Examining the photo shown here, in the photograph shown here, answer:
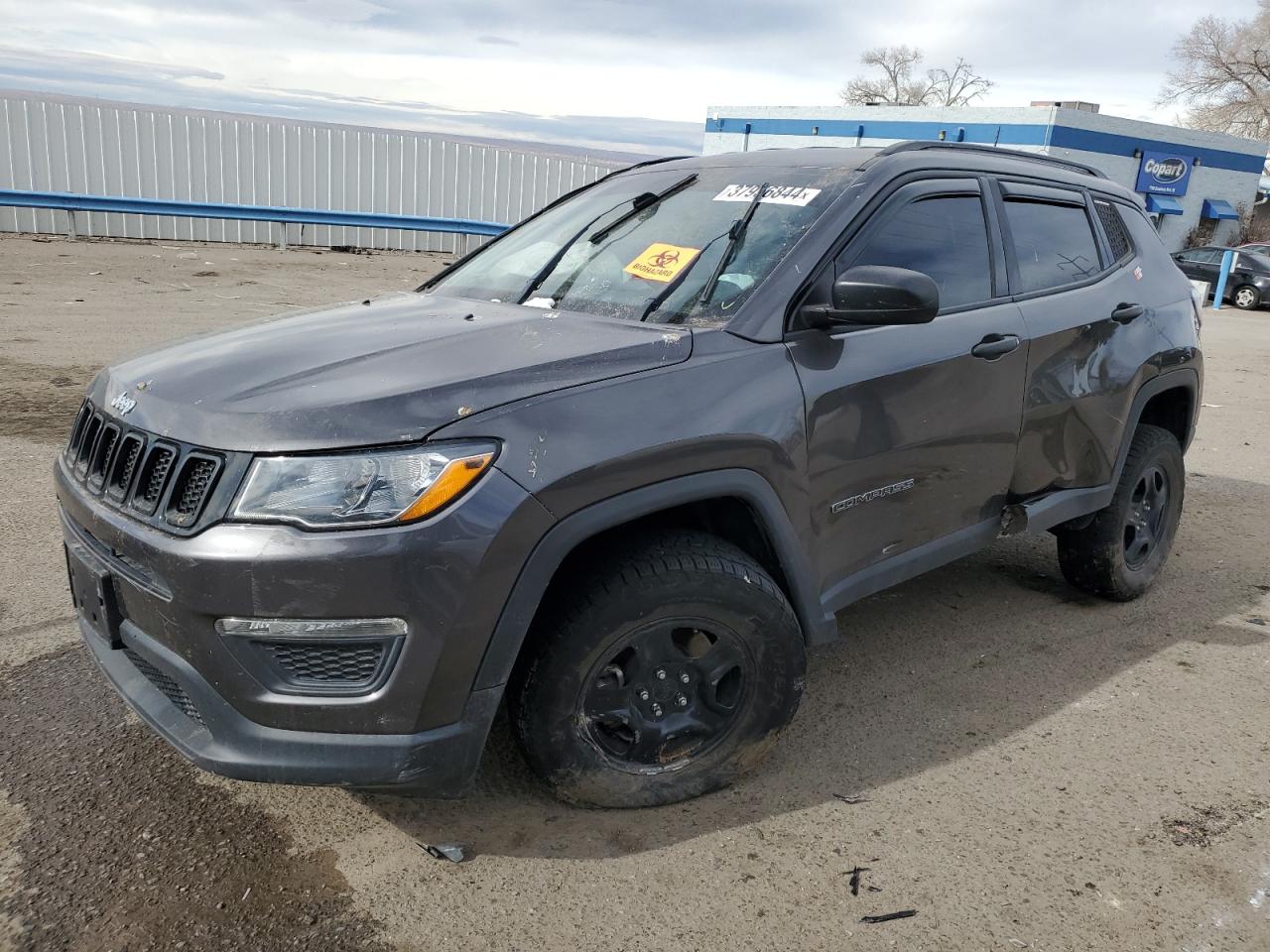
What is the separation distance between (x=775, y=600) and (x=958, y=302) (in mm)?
1341

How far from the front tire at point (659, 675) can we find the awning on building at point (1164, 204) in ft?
120

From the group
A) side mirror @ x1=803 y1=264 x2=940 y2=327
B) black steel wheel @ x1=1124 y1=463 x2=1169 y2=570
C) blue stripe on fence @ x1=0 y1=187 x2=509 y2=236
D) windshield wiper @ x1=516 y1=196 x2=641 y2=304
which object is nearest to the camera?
side mirror @ x1=803 y1=264 x2=940 y2=327

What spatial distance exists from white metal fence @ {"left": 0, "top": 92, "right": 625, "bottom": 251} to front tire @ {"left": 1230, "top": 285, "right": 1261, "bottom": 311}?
14.1m

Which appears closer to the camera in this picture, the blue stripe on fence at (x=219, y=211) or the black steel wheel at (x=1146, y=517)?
the black steel wheel at (x=1146, y=517)

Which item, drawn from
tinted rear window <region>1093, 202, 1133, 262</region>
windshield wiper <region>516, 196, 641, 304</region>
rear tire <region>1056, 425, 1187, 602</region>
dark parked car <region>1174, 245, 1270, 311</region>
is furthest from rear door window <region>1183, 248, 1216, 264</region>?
windshield wiper <region>516, 196, 641, 304</region>

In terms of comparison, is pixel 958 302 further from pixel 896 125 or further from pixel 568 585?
pixel 896 125

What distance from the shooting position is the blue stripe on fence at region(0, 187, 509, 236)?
15.3 m

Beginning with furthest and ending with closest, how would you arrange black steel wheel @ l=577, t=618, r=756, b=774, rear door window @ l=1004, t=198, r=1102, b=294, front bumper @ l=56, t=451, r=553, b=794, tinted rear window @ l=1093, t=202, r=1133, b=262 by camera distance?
tinted rear window @ l=1093, t=202, r=1133, b=262 → rear door window @ l=1004, t=198, r=1102, b=294 → black steel wheel @ l=577, t=618, r=756, b=774 → front bumper @ l=56, t=451, r=553, b=794

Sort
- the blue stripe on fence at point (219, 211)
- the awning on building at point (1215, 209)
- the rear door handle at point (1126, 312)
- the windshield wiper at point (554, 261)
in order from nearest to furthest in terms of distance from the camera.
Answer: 1. the windshield wiper at point (554, 261)
2. the rear door handle at point (1126, 312)
3. the blue stripe on fence at point (219, 211)
4. the awning on building at point (1215, 209)

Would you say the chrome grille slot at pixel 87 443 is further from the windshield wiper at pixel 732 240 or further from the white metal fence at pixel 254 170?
the white metal fence at pixel 254 170

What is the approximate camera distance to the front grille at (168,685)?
242 centimetres

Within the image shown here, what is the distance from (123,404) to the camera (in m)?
2.63

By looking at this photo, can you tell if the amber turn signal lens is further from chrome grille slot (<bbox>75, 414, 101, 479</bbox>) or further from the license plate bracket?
chrome grille slot (<bbox>75, 414, 101, 479</bbox>)

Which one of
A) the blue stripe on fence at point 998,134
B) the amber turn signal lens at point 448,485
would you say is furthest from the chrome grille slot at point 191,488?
the blue stripe on fence at point 998,134
